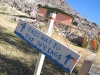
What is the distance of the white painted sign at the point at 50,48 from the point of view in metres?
3.24

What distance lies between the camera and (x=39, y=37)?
374 cm

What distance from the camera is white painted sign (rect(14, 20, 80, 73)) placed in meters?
3.24

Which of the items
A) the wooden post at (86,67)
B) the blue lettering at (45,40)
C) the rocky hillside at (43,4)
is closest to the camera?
the blue lettering at (45,40)

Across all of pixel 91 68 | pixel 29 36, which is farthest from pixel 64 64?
pixel 91 68

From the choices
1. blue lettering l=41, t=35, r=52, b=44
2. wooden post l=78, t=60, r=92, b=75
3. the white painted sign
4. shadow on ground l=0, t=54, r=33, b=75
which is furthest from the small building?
blue lettering l=41, t=35, r=52, b=44

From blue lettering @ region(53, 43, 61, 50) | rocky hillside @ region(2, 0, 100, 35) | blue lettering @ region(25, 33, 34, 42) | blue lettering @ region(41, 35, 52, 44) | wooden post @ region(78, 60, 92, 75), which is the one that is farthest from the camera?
rocky hillside @ region(2, 0, 100, 35)

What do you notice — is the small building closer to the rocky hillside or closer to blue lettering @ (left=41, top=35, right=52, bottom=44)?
the rocky hillside

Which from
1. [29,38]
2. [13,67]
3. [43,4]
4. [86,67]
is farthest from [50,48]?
[43,4]

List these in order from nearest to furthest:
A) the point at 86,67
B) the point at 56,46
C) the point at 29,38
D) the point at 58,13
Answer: the point at 56,46
the point at 29,38
the point at 86,67
the point at 58,13

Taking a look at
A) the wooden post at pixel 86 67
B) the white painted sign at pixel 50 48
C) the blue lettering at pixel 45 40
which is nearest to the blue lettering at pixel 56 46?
the white painted sign at pixel 50 48

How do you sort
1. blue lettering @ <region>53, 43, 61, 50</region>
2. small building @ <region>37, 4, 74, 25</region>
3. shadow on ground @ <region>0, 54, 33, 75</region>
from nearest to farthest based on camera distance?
blue lettering @ <region>53, 43, 61, 50</region>
shadow on ground @ <region>0, 54, 33, 75</region>
small building @ <region>37, 4, 74, 25</region>

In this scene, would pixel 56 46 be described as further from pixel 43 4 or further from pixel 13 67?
pixel 43 4

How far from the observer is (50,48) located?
3.51 m

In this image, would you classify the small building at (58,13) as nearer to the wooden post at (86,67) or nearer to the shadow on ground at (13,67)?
the shadow on ground at (13,67)
